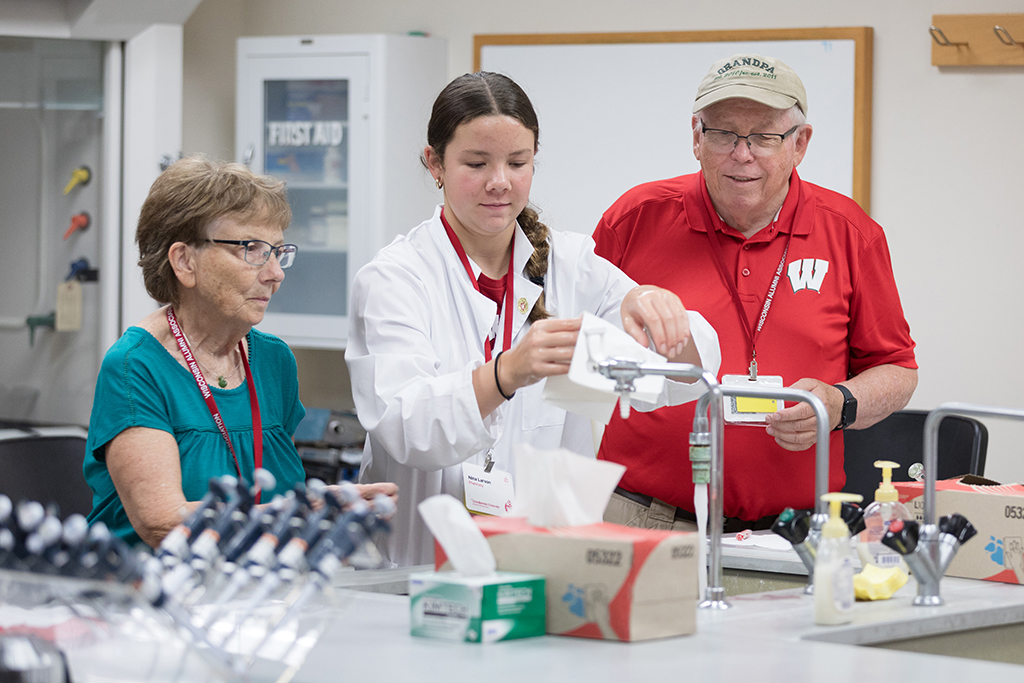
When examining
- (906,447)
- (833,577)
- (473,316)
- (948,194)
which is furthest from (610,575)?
(948,194)

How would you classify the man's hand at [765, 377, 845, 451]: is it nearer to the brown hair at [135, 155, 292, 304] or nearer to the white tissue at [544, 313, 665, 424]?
the white tissue at [544, 313, 665, 424]

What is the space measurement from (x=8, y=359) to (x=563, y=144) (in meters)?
2.18

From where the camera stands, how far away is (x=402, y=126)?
13.8 feet

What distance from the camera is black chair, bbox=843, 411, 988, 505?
262 cm

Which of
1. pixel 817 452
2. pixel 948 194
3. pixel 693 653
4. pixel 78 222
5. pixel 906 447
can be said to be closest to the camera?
pixel 693 653

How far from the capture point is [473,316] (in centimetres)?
202

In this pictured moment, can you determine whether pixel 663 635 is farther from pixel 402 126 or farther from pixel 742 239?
pixel 402 126

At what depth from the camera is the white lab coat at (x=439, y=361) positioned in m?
1.79

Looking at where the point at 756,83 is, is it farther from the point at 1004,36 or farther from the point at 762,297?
the point at 1004,36

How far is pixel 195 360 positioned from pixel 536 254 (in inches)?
25.4

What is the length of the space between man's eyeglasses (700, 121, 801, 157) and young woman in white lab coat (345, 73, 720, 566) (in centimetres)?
35

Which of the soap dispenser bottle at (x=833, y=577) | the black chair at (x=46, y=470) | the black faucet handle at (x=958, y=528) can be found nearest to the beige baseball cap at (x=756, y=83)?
the black faucet handle at (x=958, y=528)

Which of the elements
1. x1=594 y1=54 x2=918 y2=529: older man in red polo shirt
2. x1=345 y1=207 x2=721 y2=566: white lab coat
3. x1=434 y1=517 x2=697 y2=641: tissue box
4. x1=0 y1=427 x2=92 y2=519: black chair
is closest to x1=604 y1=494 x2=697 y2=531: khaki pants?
x1=594 y1=54 x2=918 y2=529: older man in red polo shirt

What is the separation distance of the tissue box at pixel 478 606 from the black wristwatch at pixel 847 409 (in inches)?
38.4
